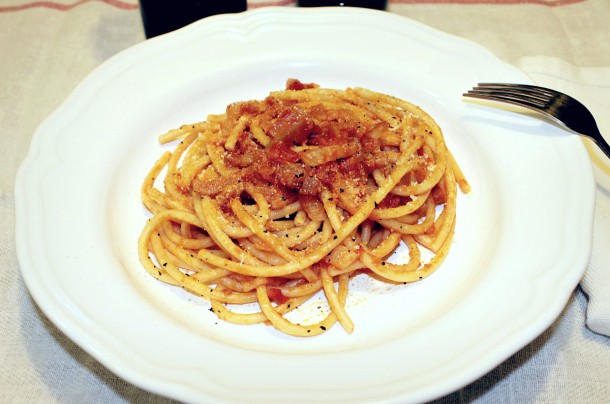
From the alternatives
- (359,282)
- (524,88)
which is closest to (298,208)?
(359,282)

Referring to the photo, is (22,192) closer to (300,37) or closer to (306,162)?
(306,162)

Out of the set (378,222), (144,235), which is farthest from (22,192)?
(378,222)

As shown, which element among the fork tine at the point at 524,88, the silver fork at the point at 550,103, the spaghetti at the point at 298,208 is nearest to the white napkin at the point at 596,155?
the silver fork at the point at 550,103

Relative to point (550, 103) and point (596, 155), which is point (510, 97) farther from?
point (596, 155)

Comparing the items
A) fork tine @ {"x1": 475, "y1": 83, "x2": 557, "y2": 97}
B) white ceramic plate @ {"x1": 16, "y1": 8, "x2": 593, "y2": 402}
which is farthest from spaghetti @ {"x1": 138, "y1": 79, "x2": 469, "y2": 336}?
fork tine @ {"x1": 475, "y1": 83, "x2": 557, "y2": 97}

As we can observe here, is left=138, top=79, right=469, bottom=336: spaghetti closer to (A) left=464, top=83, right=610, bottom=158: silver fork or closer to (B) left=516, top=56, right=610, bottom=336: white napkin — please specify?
(A) left=464, top=83, right=610, bottom=158: silver fork
